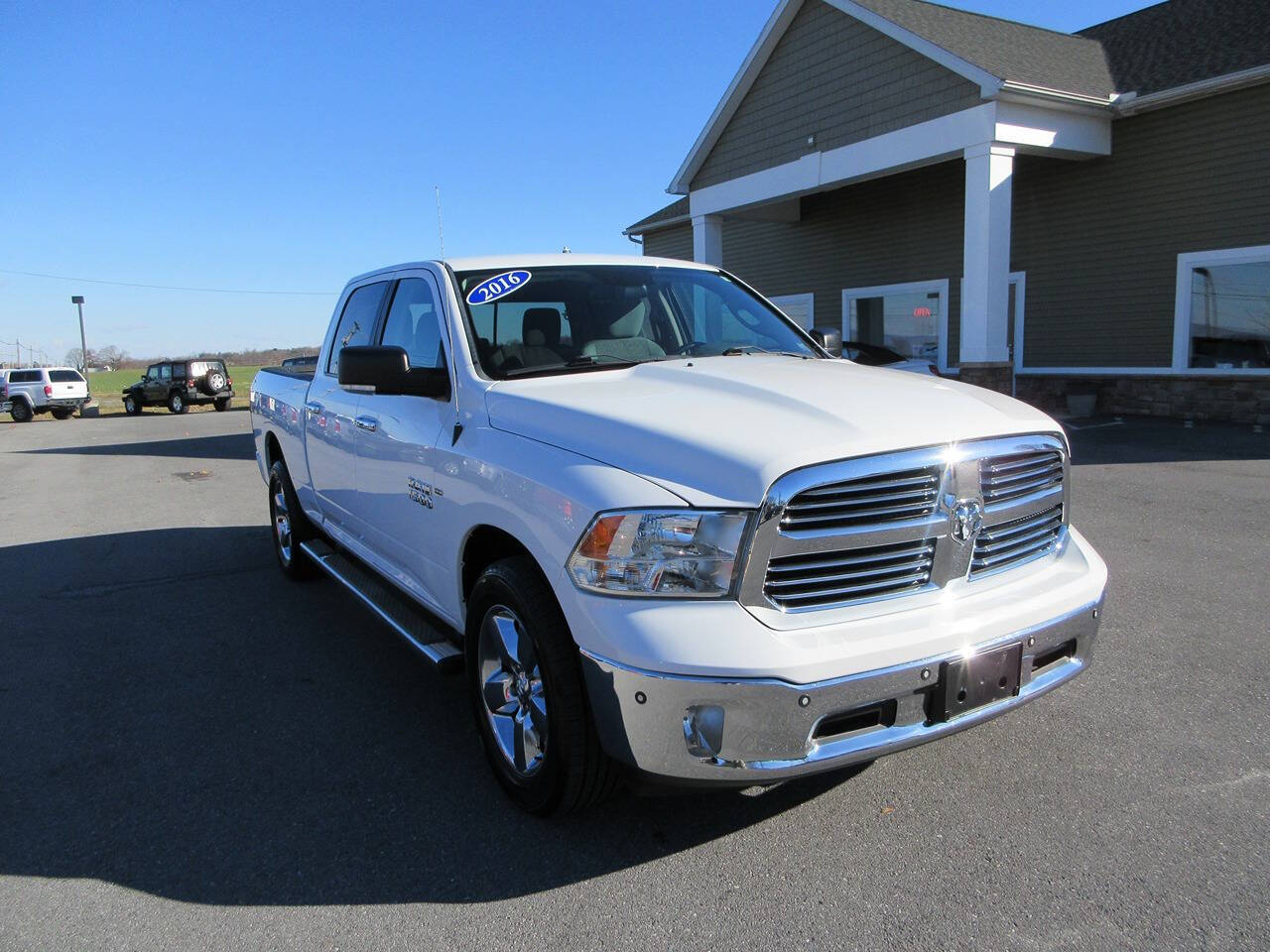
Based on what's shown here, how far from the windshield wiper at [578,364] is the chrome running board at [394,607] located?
1.10 metres

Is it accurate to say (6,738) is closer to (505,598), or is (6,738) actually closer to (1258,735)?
(505,598)

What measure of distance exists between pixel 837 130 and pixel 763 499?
47.3 feet

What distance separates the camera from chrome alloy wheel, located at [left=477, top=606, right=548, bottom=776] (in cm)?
294

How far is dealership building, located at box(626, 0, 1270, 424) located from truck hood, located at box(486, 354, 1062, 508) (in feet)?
35.1

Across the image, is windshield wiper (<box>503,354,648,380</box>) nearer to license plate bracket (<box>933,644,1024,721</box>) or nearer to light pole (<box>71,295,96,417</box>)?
license plate bracket (<box>933,644,1024,721</box>)

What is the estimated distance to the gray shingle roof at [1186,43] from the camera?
12.8 m

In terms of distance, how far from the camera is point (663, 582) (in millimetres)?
2480

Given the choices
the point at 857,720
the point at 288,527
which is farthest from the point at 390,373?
the point at 288,527

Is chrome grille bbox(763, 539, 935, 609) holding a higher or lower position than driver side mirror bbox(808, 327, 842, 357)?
lower

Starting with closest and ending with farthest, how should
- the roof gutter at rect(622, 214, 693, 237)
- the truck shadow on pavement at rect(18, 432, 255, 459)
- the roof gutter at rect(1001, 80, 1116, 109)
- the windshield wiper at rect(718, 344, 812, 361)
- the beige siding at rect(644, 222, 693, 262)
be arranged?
the windshield wiper at rect(718, 344, 812, 361) < the roof gutter at rect(1001, 80, 1116, 109) < the truck shadow on pavement at rect(18, 432, 255, 459) < the roof gutter at rect(622, 214, 693, 237) < the beige siding at rect(644, 222, 693, 262)

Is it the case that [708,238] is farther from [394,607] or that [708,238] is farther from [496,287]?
[394,607]

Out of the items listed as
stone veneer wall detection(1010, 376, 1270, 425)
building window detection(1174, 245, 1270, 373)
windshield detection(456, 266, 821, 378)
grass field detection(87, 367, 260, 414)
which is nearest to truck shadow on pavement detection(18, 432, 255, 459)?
grass field detection(87, 367, 260, 414)

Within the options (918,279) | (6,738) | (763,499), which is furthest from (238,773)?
(918,279)

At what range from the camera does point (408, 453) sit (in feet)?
12.4
